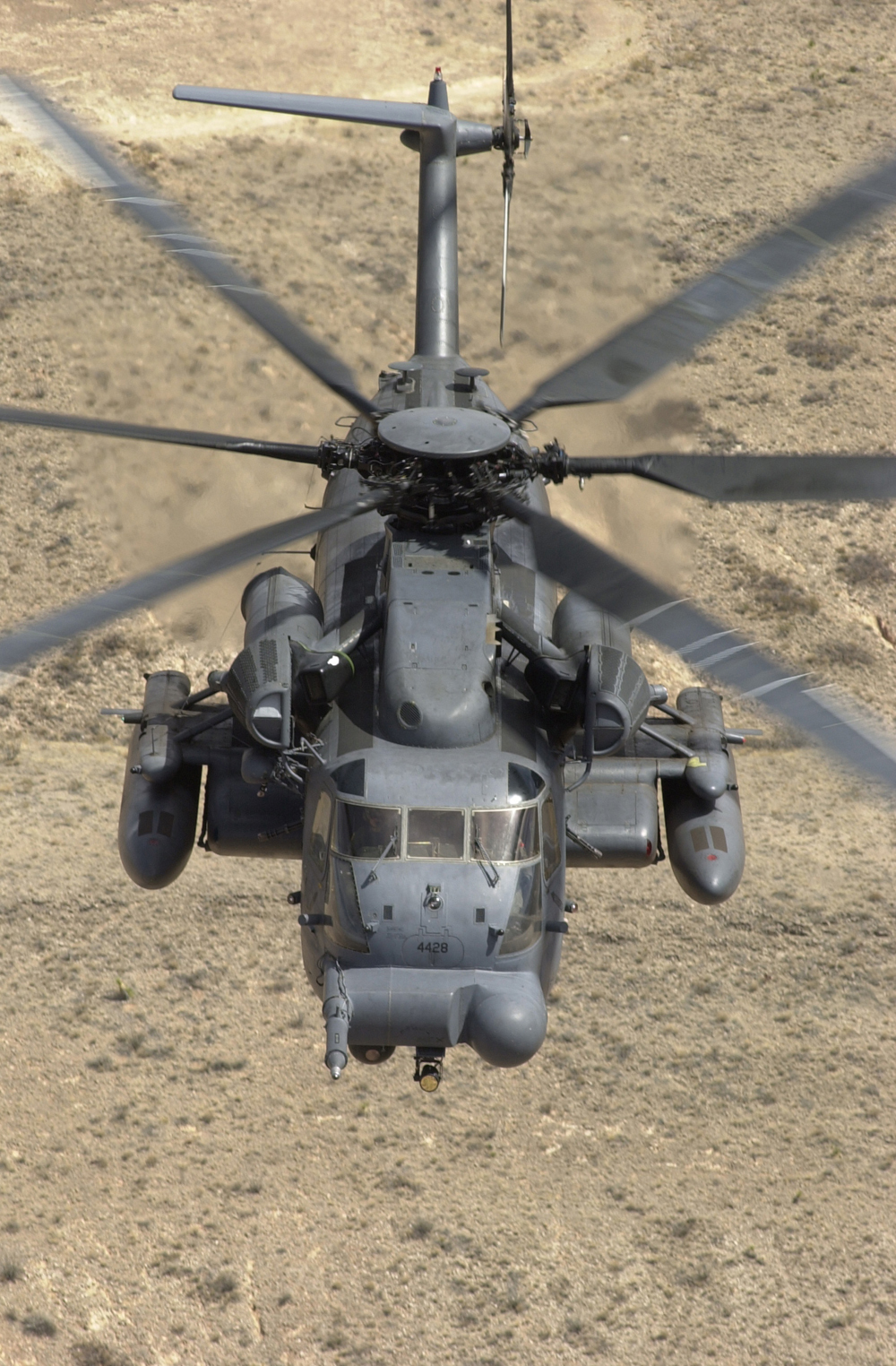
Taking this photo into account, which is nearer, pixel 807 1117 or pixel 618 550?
pixel 807 1117

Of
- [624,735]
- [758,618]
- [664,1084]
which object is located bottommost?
[664,1084]

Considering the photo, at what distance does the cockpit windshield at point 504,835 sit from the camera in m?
11.3

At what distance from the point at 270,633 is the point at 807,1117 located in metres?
7.86

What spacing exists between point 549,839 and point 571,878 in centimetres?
635

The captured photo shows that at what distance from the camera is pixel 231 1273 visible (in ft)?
44.2

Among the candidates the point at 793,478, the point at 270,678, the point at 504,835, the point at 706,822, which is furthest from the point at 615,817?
the point at 793,478

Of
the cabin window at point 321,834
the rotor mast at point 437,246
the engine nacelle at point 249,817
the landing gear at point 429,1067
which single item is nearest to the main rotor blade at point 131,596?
the cabin window at point 321,834

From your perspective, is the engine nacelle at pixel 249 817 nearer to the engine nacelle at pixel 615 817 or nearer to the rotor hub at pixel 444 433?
the engine nacelle at pixel 615 817

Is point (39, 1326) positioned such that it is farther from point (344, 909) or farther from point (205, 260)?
point (205, 260)

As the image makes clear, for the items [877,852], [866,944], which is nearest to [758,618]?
[877,852]

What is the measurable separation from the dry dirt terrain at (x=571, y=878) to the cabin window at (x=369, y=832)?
479 cm

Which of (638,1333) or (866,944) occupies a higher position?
(866,944)

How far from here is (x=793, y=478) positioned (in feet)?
36.4

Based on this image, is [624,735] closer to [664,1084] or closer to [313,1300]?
[664,1084]
